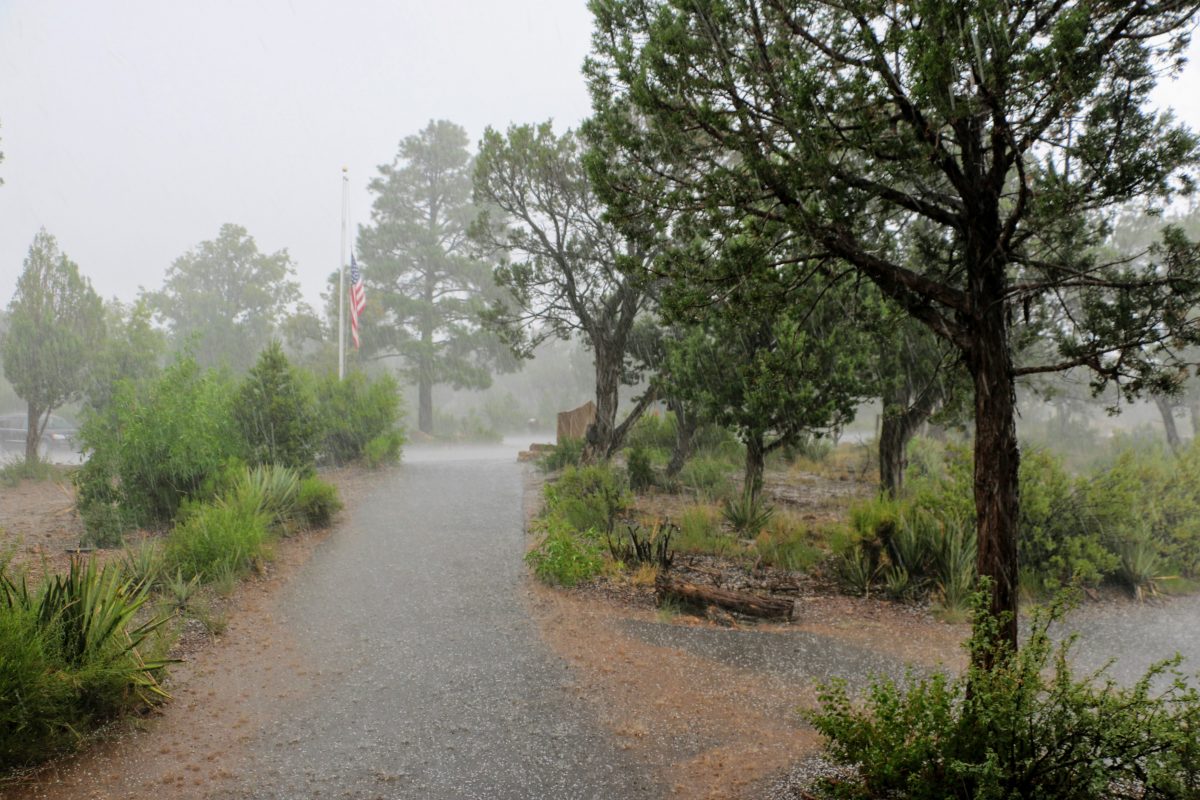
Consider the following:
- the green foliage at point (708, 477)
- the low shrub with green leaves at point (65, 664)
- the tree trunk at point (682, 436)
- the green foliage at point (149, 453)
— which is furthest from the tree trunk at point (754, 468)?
the green foliage at point (149, 453)

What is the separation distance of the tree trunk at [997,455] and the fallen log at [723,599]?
8.51ft

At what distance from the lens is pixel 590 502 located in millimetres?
10055

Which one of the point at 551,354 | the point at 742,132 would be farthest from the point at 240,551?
the point at 551,354

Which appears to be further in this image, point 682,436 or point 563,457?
point 563,457

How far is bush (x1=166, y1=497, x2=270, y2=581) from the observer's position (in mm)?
7336

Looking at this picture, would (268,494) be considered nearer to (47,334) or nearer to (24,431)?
(47,334)

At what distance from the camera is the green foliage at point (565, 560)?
7.49 m

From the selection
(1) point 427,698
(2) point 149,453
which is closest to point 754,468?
(1) point 427,698

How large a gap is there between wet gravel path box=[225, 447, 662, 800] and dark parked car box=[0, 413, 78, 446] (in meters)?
18.8

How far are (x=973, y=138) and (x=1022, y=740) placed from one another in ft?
10.5

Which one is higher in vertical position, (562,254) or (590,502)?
(562,254)

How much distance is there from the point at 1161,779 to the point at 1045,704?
20.1 inches

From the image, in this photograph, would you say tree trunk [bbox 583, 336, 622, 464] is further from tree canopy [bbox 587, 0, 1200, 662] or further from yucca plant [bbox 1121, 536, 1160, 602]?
tree canopy [bbox 587, 0, 1200, 662]

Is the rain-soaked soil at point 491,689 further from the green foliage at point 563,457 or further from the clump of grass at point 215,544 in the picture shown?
the green foliage at point 563,457
